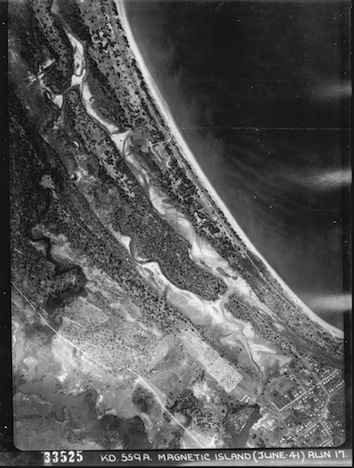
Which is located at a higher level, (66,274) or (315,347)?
(315,347)

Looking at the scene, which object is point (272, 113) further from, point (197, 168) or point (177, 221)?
point (177, 221)

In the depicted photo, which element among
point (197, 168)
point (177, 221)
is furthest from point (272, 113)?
point (177, 221)

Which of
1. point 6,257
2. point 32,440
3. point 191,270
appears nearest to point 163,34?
point 191,270

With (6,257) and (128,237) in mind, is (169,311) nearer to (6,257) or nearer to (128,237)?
(128,237)
